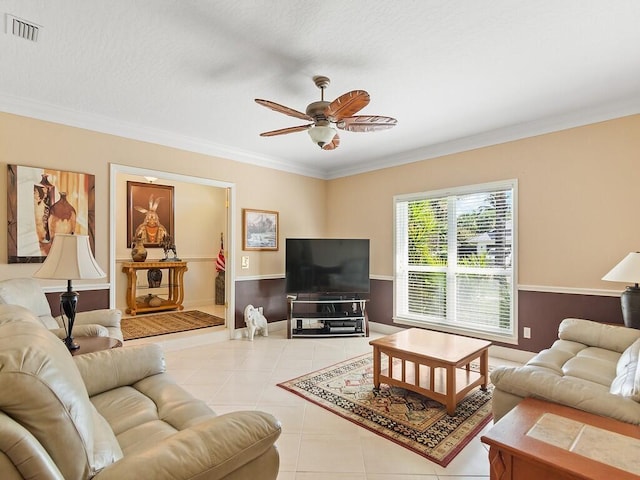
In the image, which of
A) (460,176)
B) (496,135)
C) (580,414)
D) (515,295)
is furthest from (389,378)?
(496,135)

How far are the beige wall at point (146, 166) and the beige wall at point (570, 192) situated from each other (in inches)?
88.4

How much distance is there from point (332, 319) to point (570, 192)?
3158 mm

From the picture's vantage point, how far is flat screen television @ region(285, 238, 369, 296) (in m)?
4.90

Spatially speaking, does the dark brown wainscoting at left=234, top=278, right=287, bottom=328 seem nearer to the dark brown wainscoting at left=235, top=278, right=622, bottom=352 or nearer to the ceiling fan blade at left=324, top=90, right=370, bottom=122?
the dark brown wainscoting at left=235, top=278, right=622, bottom=352

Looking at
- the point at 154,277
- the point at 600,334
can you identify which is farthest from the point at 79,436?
the point at 154,277

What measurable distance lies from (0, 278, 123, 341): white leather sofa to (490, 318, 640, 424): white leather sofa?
2.89m

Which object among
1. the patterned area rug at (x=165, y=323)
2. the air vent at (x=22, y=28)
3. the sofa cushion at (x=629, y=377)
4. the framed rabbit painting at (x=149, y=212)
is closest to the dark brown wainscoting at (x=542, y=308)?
the patterned area rug at (x=165, y=323)

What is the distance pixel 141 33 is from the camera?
217cm

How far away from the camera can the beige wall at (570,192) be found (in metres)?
3.17

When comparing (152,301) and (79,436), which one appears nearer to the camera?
(79,436)

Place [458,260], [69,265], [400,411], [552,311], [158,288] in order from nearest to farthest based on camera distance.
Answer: [69,265] → [400,411] → [552,311] → [458,260] → [158,288]

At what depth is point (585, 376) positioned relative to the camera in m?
2.12

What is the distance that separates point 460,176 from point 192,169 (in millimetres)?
3372

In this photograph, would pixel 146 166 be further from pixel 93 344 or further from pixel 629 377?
pixel 629 377
